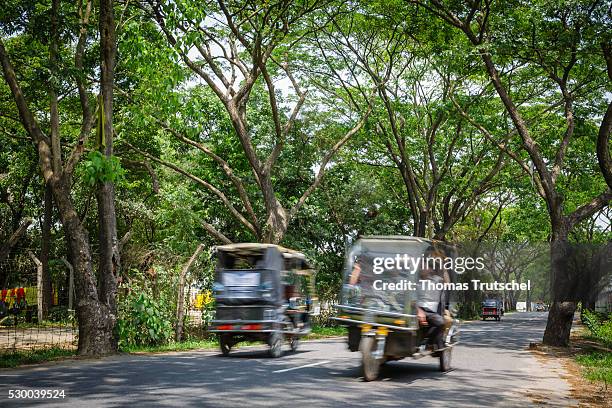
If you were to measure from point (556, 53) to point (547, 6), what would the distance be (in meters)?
1.67

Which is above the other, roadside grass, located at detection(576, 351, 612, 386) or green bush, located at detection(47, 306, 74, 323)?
green bush, located at detection(47, 306, 74, 323)

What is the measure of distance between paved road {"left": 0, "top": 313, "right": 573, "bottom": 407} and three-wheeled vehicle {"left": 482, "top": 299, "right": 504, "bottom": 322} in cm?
3044

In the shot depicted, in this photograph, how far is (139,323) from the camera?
1925cm

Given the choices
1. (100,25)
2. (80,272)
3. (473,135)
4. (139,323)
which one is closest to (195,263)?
(139,323)

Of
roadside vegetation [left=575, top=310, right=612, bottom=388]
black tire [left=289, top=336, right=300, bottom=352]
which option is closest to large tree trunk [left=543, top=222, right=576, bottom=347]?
roadside vegetation [left=575, top=310, right=612, bottom=388]

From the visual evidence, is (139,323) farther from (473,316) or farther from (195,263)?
(473,316)

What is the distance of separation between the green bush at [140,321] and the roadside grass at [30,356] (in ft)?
7.22

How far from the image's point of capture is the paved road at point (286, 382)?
9.73 metres

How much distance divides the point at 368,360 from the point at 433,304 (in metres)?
2.05

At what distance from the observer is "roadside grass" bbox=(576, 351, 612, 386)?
13.6 meters

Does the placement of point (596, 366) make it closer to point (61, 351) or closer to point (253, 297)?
point (253, 297)

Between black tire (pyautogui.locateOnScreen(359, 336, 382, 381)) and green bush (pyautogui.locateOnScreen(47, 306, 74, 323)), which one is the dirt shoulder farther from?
green bush (pyautogui.locateOnScreen(47, 306, 74, 323))

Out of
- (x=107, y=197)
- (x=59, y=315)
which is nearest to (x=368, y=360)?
(x=107, y=197)

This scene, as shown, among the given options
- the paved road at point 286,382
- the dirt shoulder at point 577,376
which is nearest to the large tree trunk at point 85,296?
the paved road at point 286,382
